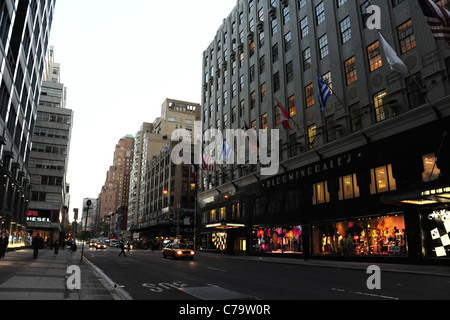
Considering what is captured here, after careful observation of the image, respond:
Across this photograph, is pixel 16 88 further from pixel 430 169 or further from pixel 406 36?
pixel 430 169

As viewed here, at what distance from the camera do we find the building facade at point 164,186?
88.2m

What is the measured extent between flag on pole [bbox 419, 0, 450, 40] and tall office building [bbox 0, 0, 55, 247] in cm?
2794

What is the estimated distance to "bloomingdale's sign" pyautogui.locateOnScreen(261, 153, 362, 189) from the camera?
91.1 feet

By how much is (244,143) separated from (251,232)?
12.1 metres

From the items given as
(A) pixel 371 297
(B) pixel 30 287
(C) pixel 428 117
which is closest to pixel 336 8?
(C) pixel 428 117

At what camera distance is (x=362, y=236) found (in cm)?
2606

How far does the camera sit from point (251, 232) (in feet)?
135

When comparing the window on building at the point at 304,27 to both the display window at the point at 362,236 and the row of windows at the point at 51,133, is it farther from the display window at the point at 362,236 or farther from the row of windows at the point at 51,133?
the row of windows at the point at 51,133

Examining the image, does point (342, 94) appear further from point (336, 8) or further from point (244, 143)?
point (244, 143)

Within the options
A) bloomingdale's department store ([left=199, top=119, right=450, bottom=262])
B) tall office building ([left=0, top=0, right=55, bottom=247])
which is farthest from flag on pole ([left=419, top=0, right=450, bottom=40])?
tall office building ([left=0, top=0, right=55, bottom=247])

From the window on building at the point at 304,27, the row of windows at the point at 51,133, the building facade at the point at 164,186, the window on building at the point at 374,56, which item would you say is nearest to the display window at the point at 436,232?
the window on building at the point at 374,56

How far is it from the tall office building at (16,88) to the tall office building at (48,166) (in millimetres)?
28051

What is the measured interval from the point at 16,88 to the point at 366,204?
35.0 metres

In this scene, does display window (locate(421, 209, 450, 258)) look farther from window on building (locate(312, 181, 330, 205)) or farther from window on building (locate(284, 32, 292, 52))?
window on building (locate(284, 32, 292, 52))
